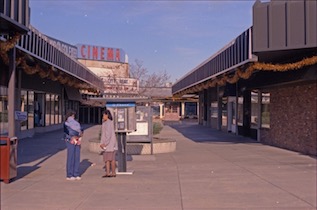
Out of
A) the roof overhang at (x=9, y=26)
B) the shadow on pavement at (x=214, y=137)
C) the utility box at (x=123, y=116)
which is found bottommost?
the shadow on pavement at (x=214, y=137)

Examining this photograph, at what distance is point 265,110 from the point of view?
21609 mm

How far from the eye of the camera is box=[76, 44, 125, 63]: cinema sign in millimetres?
78419

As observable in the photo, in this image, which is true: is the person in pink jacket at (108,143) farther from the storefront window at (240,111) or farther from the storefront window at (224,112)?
the storefront window at (224,112)

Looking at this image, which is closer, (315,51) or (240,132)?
(315,51)

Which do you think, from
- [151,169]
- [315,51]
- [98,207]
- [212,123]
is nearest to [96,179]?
[151,169]

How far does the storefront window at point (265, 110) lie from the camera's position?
21250 mm

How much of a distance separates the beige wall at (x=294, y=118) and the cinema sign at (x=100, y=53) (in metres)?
60.9

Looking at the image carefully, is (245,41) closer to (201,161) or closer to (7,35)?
(201,161)

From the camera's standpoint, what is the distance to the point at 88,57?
78750 millimetres

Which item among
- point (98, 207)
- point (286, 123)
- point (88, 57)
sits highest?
point (88, 57)

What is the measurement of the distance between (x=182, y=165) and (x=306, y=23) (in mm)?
5583

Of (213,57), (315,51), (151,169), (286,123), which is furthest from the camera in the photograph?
(213,57)

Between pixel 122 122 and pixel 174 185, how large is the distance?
263cm

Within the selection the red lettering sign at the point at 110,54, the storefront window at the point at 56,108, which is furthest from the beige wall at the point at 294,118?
the red lettering sign at the point at 110,54
